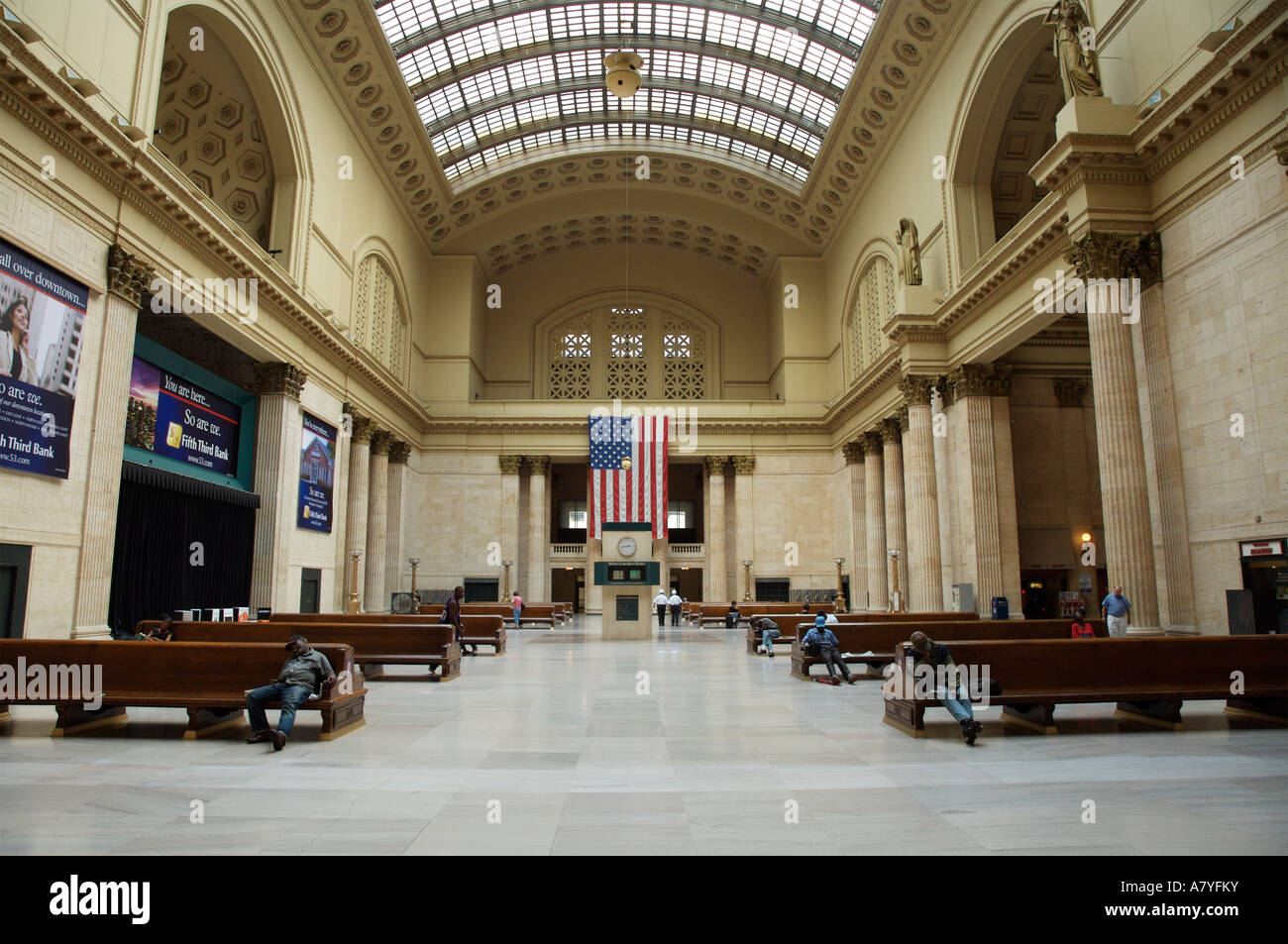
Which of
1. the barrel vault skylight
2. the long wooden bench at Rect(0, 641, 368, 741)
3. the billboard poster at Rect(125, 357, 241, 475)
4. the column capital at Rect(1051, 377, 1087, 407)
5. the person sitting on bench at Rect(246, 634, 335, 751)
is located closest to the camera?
the person sitting on bench at Rect(246, 634, 335, 751)

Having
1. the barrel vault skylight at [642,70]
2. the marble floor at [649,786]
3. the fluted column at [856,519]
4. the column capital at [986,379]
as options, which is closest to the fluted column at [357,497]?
the barrel vault skylight at [642,70]

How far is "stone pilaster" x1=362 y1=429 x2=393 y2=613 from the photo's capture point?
28.2 meters

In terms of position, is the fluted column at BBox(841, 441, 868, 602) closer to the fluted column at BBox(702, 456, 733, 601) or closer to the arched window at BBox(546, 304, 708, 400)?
the fluted column at BBox(702, 456, 733, 601)

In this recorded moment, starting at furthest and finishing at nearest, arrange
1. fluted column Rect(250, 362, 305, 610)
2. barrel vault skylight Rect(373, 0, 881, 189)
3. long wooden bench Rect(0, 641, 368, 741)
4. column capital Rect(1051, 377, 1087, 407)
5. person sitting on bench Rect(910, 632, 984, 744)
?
barrel vault skylight Rect(373, 0, 881, 189) → column capital Rect(1051, 377, 1087, 407) → fluted column Rect(250, 362, 305, 610) → long wooden bench Rect(0, 641, 368, 741) → person sitting on bench Rect(910, 632, 984, 744)

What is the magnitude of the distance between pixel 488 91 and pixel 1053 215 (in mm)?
23459

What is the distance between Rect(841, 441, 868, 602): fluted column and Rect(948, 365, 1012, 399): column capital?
9955 mm

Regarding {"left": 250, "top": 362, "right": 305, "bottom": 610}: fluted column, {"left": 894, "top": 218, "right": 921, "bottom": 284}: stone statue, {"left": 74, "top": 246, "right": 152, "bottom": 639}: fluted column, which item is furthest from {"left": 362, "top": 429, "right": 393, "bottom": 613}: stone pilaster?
{"left": 894, "top": 218, "right": 921, "bottom": 284}: stone statue

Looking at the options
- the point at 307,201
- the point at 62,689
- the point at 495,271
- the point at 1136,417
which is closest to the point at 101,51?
the point at 307,201

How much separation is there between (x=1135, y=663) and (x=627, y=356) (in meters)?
34.3

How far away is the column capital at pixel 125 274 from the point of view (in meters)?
13.4

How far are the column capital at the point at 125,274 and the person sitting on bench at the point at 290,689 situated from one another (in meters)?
10.2

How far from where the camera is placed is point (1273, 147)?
10898 millimetres

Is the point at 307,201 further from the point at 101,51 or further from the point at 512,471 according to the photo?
the point at 512,471

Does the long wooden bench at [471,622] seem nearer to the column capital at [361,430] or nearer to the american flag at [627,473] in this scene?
the column capital at [361,430]
